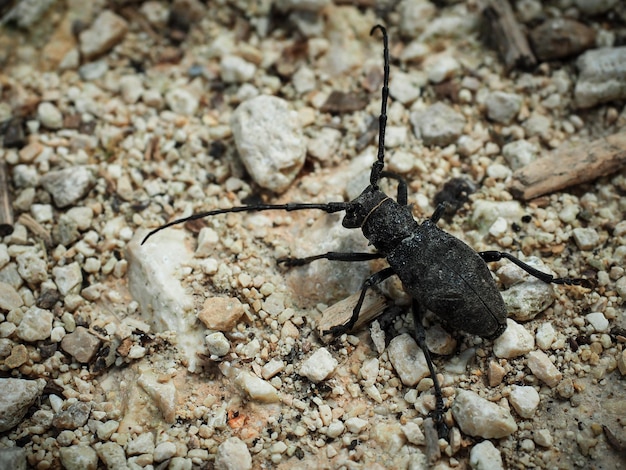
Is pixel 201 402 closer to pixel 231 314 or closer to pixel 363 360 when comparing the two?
pixel 231 314

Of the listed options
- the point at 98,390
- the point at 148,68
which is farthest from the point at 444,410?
the point at 148,68

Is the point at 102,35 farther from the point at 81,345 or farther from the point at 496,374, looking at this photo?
the point at 496,374

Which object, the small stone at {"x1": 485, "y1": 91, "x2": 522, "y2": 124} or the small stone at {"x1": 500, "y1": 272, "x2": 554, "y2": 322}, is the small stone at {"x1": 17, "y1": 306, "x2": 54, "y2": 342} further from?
the small stone at {"x1": 485, "y1": 91, "x2": 522, "y2": 124}

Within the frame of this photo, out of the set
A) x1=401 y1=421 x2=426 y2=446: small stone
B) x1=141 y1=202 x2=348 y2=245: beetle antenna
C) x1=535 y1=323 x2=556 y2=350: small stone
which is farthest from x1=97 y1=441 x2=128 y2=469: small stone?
x1=535 y1=323 x2=556 y2=350: small stone

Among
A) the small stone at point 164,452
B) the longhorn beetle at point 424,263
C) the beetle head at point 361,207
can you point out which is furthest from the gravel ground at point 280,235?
the beetle head at point 361,207

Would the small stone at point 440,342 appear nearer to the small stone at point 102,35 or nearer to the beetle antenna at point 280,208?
the beetle antenna at point 280,208

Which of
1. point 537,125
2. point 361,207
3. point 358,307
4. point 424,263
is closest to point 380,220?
point 361,207
